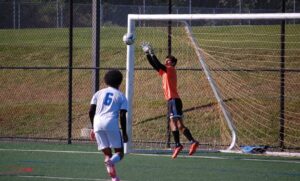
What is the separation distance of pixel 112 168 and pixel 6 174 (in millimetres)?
2296

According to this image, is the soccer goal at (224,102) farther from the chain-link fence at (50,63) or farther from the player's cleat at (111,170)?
the player's cleat at (111,170)

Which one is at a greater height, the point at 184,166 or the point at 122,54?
the point at 122,54

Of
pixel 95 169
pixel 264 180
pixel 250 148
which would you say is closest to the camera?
pixel 264 180

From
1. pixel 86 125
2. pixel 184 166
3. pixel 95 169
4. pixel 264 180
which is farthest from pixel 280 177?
pixel 86 125

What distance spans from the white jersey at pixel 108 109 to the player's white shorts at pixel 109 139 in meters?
0.08

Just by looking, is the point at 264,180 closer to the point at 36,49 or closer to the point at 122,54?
the point at 122,54

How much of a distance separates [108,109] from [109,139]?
430 mm

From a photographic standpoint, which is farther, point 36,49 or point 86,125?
point 36,49

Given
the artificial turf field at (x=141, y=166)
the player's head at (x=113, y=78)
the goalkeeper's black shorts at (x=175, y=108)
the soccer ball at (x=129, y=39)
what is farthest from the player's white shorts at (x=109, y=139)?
the soccer ball at (x=129, y=39)

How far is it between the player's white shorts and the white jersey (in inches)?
3.0

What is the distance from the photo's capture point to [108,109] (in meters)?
11.1

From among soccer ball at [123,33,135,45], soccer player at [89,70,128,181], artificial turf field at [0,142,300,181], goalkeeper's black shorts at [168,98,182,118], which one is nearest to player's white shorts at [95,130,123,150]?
soccer player at [89,70,128,181]

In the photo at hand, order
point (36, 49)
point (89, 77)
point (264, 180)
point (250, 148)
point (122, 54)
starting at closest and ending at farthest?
1. point (264, 180)
2. point (250, 148)
3. point (89, 77)
4. point (122, 54)
5. point (36, 49)

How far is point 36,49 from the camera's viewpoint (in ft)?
103
